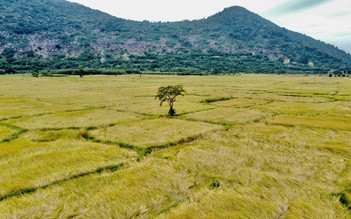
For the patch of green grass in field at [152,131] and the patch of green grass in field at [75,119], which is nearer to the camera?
the patch of green grass in field at [152,131]

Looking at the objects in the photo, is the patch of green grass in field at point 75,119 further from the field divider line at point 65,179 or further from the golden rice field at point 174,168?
the field divider line at point 65,179

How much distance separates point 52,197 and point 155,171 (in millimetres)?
5741

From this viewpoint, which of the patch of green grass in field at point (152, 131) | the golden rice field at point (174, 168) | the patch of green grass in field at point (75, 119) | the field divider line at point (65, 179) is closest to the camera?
the golden rice field at point (174, 168)

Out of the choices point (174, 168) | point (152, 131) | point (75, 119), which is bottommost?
point (75, 119)

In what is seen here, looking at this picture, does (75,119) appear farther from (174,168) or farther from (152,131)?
(174,168)

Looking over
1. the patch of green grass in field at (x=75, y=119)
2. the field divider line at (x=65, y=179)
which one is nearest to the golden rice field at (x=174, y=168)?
the field divider line at (x=65, y=179)

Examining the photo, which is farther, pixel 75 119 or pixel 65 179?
pixel 75 119

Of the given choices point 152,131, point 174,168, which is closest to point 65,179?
point 174,168

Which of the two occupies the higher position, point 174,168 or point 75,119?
point 174,168

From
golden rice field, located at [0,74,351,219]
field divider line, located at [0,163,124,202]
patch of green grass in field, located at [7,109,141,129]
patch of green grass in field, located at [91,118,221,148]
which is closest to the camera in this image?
golden rice field, located at [0,74,351,219]

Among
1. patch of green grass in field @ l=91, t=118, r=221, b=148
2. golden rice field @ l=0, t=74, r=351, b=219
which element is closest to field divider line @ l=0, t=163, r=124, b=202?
golden rice field @ l=0, t=74, r=351, b=219

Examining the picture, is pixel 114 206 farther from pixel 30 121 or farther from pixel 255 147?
pixel 30 121

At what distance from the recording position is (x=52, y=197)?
13391 millimetres

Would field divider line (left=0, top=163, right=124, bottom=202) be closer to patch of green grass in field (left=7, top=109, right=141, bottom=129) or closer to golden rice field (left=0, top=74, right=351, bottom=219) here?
golden rice field (left=0, top=74, right=351, bottom=219)
